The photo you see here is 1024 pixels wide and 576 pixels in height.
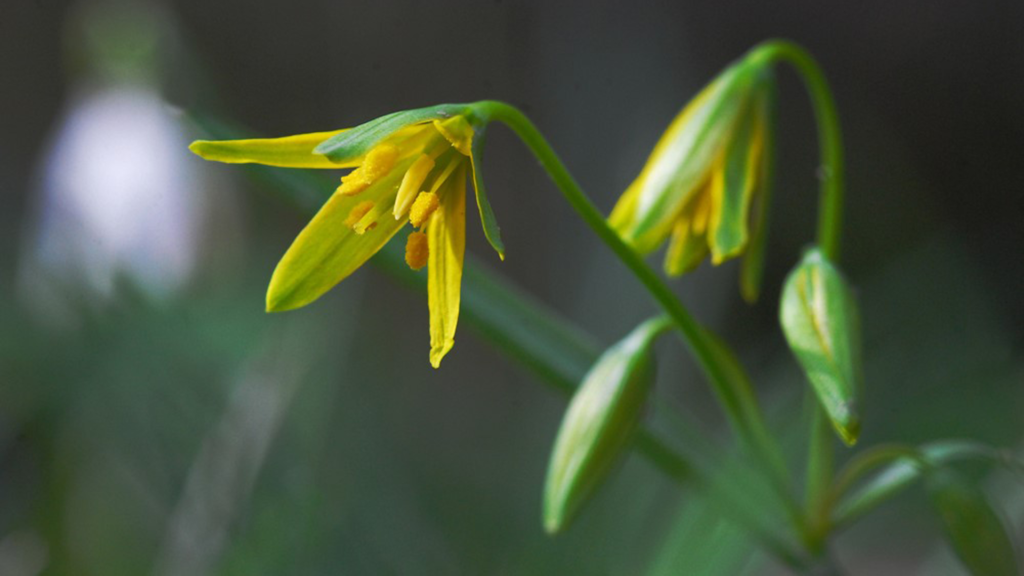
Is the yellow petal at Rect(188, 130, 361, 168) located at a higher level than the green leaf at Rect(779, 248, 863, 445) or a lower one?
higher

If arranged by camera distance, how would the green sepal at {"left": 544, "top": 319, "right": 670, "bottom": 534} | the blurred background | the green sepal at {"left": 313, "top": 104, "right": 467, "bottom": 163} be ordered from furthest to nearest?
the blurred background, the green sepal at {"left": 544, "top": 319, "right": 670, "bottom": 534}, the green sepal at {"left": 313, "top": 104, "right": 467, "bottom": 163}

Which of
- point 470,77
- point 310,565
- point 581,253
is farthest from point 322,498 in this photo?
point 470,77

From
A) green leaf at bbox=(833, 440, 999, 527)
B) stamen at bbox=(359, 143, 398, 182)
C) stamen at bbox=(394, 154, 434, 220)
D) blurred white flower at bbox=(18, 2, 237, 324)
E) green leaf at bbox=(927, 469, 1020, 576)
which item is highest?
blurred white flower at bbox=(18, 2, 237, 324)

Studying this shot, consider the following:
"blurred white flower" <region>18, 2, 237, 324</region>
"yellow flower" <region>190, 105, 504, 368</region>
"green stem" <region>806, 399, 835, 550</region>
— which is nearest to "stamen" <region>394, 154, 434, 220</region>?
"yellow flower" <region>190, 105, 504, 368</region>

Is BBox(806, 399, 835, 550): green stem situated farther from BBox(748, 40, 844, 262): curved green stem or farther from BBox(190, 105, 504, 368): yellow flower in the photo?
BBox(190, 105, 504, 368): yellow flower

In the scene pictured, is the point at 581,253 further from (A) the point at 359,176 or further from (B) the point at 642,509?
(A) the point at 359,176

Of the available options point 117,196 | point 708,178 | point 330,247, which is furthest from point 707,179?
A: point 117,196

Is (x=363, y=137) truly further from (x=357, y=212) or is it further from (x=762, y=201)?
(x=762, y=201)
